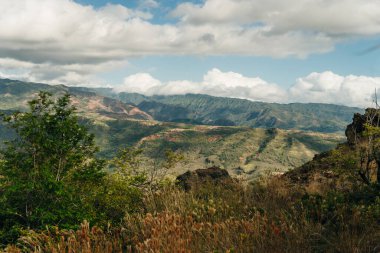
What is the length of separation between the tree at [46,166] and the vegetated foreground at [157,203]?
0.17ft

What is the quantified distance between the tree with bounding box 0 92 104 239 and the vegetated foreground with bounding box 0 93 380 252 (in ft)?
Answer: 0.17

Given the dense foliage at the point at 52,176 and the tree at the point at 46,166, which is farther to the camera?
the tree at the point at 46,166

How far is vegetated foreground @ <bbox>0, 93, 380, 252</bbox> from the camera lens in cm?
549

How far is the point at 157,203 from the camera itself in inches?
364

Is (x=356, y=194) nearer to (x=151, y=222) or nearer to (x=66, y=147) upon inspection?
(x=151, y=222)

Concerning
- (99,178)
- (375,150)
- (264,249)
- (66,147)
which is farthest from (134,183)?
(264,249)

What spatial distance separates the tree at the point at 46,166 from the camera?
1383 cm

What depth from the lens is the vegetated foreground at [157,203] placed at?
18.0 feet

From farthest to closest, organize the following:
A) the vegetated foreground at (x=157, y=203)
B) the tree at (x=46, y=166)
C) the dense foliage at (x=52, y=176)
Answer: the tree at (x=46, y=166)
the dense foliage at (x=52, y=176)
the vegetated foreground at (x=157, y=203)

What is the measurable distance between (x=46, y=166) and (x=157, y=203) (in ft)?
27.8

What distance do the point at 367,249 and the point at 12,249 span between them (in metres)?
5.60

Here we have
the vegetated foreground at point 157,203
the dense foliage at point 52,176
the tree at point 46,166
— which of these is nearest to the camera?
the vegetated foreground at point 157,203

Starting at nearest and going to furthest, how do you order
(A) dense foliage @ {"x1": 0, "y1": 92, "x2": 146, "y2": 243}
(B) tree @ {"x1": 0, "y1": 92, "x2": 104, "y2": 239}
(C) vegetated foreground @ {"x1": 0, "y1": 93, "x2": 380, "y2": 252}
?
(C) vegetated foreground @ {"x1": 0, "y1": 93, "x2": 380, "y2": 252}
(A) dense foliage @ {"x1": 0, "y1": 92, "x2": 146, "y2": 243}
(B) tree @ {"x1": 0, "y1": 92, "x2": 104, "y2": 239}

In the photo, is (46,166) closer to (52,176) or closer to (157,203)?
(52,176)
